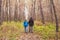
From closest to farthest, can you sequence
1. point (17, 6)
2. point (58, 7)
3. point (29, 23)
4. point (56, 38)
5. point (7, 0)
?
1. point (56, 38)
2. point (29, 23)
3. point (7, 0)
4. point (58, 7)
5. point (17, 6)

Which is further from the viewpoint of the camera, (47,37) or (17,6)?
(17,6)

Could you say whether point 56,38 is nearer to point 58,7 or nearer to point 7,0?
point 7,0

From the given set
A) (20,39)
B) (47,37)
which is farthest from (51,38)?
(20,39)

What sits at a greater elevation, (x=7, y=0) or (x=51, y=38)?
(x=7, y=0)

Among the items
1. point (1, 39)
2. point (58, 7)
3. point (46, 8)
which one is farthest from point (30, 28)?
point (46, 8)

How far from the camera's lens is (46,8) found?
6016 centimetres

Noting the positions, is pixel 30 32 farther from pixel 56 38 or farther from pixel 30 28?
pixel 56 38

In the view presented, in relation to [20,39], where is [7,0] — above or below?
above

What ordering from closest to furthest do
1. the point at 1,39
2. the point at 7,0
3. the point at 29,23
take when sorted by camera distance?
the point at 1,39, the point at 29,23, the point at 7,0

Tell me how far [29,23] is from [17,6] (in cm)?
3515

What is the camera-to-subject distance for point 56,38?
20938mm

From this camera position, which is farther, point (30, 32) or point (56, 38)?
point (30, 32)

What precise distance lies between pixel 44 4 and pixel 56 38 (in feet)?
135

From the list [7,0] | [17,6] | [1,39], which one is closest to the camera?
[1,39]
